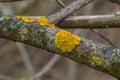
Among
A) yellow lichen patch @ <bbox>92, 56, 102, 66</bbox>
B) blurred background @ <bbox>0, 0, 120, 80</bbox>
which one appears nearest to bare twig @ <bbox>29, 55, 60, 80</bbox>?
blurred background @ <bbox>0, 0, 120, 80</bbox>

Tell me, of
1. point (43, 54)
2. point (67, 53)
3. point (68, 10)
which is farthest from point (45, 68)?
point (67, 53)

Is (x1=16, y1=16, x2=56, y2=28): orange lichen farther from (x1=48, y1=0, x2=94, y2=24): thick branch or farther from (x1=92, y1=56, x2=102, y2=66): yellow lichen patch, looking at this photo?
(x1=92, y1=56, x2=102, y2=66): yellow lichen patch

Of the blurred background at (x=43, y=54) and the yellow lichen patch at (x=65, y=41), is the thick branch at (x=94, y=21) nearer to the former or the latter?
the yellow lichen patch at (x=65, y=41)

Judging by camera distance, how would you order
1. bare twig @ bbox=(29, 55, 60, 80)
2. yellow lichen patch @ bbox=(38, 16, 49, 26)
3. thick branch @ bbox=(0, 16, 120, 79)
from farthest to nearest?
bare twig @ bbox=(29, 55, 60, 80)
yellow lichen patch @ bbox=(38, 16, 49, 26)
thick branch @ bbox=(0, 16, 120, 79)

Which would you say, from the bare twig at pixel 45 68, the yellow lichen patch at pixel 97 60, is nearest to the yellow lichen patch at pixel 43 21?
the yellow lichen patch at pixel 97 60

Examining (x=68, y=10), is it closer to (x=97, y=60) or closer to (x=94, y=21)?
(x=94, y=21)

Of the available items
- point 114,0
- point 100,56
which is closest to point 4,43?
point 114,0
